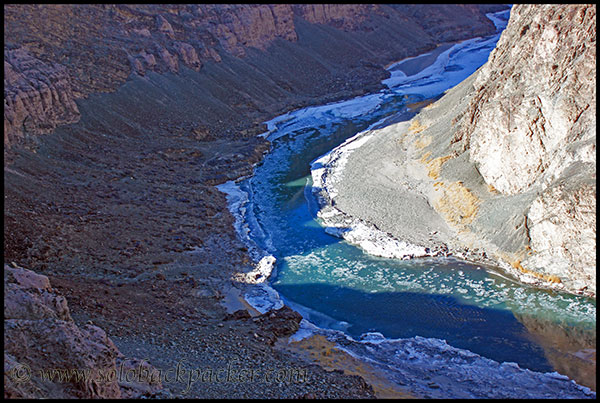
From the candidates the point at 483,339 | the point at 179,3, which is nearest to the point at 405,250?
the point at 483,339

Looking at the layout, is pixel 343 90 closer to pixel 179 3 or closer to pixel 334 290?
pixel 179 3

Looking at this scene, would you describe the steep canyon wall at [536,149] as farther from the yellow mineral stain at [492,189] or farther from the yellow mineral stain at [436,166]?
the yellow mineral stain at [436,166]

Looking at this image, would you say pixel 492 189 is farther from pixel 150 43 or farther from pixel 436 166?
pixel 150 43

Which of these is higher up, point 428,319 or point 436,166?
point 436,166

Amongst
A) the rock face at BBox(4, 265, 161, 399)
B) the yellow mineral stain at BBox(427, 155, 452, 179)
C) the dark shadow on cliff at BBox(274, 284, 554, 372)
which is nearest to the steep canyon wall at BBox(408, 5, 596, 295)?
the yellow mineral stain at BBox(427, 155, 452, 179)

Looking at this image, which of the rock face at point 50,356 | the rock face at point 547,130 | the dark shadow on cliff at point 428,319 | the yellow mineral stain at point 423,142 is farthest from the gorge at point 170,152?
the yellow mineral stain at point 423,142

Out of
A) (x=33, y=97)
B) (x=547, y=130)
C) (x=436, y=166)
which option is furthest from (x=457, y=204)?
(x=33, y=97)
